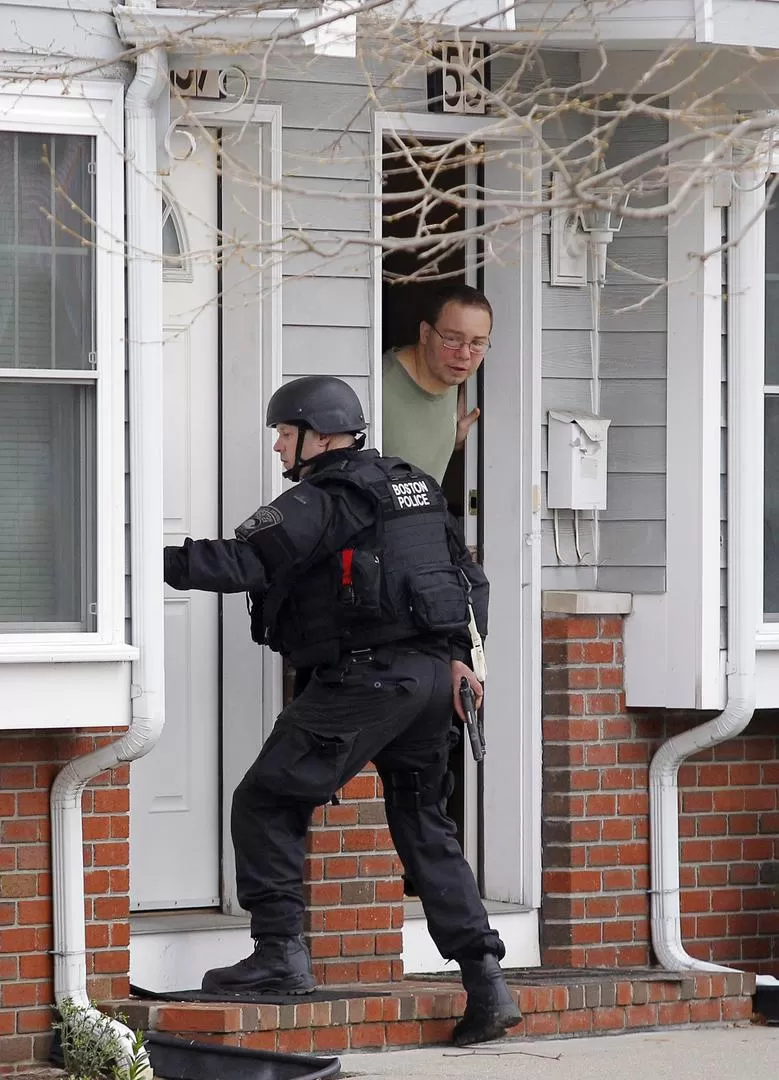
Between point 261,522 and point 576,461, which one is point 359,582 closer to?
point 261,522

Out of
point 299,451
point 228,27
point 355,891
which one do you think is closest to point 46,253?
point 228,27

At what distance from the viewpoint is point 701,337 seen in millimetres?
6961

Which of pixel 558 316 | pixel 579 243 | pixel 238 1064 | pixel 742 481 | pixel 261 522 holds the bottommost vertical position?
pixel 238 1064

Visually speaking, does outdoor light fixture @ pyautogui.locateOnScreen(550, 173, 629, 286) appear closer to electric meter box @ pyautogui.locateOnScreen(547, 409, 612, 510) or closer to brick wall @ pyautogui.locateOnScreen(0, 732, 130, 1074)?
electric meter box @ pyautogui.locateOnScreen(547, 409, 612, 510)

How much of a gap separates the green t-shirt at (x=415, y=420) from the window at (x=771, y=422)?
3.92 feet

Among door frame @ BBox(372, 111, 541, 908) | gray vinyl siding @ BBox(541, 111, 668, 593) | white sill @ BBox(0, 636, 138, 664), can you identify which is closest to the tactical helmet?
white sill @ BBox(0, 636, 138, 664)

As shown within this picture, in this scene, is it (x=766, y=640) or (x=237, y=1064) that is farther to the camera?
(x=766, y=640)

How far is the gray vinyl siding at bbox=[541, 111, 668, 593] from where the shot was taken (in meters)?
7.14

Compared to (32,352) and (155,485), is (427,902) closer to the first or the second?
(155,485)

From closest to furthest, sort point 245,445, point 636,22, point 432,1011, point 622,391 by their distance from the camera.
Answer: point 432,1011 → point 636,22 → point 245,445 → point 622,391

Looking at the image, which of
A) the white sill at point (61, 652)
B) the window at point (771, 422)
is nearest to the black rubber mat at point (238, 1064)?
the white sill at point (61, 652)

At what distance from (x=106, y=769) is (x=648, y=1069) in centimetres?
203

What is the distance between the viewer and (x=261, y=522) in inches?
231

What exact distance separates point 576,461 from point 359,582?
1.47m
